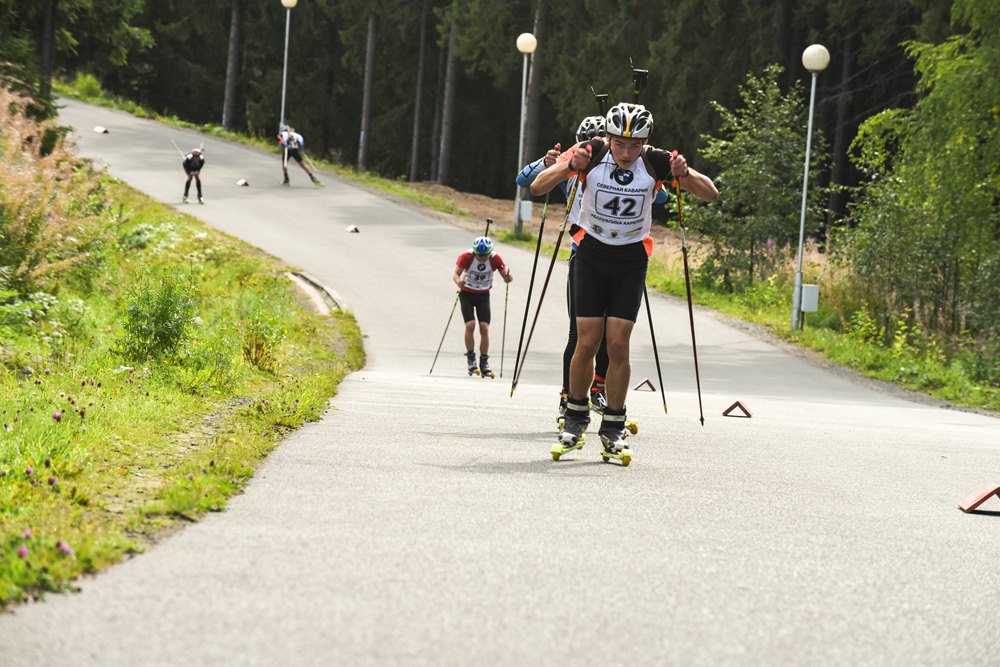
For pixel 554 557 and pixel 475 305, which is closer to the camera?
pixel 554 557

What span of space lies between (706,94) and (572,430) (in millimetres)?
32745

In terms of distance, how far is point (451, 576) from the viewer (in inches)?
189

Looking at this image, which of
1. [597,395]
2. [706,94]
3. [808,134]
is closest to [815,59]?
[808,134]

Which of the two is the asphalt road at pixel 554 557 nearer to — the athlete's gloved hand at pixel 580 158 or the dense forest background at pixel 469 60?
the athlete's gloved hand at pixel 580 158

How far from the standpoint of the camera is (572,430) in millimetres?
8117

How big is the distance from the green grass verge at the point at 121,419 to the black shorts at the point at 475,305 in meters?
1.77

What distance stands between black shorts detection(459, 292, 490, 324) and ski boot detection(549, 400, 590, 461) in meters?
9.55

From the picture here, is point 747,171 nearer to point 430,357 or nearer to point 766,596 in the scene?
point 430,357

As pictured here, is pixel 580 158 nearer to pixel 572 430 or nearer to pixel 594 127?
pixel 594 127

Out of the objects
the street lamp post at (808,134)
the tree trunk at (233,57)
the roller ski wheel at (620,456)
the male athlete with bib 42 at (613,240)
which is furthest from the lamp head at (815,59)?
the tree trunk at (233,57)

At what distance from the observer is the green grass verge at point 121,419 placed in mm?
5055

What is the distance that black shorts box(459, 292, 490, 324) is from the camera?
58.4 feet

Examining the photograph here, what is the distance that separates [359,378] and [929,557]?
Result: 346 inches

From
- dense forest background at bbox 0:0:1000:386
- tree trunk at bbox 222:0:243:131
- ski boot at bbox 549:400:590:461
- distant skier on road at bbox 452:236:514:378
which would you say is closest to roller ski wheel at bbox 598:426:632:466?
ski boot at bbox 549:400:590:461
